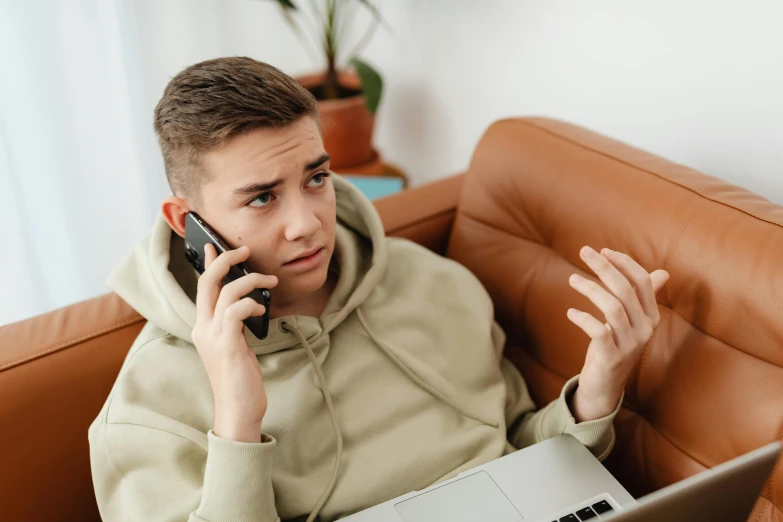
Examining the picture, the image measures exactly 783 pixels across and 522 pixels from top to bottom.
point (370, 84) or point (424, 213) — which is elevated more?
point (370, 84)

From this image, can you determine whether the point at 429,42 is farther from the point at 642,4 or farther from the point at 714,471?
the point at 714,471

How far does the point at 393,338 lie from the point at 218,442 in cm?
42

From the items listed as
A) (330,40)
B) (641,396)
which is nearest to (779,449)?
(641,396)

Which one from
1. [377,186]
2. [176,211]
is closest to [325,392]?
[176,211]

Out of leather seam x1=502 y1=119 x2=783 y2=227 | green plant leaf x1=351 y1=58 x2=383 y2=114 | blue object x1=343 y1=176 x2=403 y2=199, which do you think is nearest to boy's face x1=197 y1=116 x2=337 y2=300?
leather seam x1=502 y1=119 x2=783 y2=227

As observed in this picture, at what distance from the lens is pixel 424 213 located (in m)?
1.57

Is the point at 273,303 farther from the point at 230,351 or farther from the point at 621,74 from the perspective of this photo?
the point at 621,74

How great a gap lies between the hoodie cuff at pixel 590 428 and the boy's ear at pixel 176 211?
0.70 metres

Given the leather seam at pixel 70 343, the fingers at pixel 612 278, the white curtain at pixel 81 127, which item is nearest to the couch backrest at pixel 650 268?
the fingers at pixel 612 278

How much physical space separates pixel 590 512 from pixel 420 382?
0.38 metres

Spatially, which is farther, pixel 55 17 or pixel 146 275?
pixel 55 17

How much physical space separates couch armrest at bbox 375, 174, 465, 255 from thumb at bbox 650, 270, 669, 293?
595mm

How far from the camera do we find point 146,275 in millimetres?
1204

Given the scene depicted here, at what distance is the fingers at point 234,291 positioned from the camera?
1.01 meters
